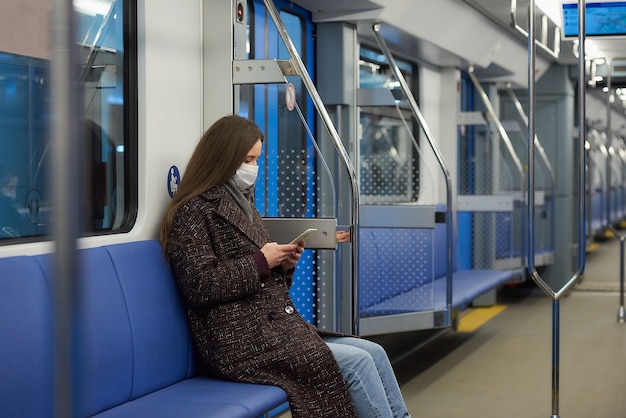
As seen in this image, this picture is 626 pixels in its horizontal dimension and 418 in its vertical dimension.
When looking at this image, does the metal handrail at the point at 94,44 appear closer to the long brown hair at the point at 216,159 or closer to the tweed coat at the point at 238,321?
the long brown hair at the point at 216,159

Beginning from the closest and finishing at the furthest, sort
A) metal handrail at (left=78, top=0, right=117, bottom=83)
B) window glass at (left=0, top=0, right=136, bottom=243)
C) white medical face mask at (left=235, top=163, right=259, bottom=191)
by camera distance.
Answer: window glass at (left=0, top=0, right=136, bottom=243) → metal handrail at (left=78, top=0, right=117, bottom=83) → white medical face mask at (left=235, top=163, right=259, bottom=191)

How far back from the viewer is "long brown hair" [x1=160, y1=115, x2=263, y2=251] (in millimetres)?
3445

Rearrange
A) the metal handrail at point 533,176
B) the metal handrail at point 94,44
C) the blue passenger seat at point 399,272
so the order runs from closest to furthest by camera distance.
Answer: the metal handrail at point 94,44, the metal handrail at point 533,176, the blue passenger seat at point 399,272

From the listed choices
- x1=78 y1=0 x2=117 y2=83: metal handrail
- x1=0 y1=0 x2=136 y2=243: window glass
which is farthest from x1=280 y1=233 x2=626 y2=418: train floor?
x1=78 y1=0 x2=117 y2=83: metal handrail

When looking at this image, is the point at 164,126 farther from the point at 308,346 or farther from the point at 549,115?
the point at 549,115

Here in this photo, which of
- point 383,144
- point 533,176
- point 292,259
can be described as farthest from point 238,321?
point 383,144

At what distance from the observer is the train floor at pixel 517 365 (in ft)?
16.3

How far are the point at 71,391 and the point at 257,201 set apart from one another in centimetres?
356

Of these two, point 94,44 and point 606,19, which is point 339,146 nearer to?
point 94,44

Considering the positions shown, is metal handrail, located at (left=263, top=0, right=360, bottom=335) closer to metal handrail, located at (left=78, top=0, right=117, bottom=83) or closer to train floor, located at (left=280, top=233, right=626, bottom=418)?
metal handrail, located at (left=78, top=0, right=117, bottom=83)

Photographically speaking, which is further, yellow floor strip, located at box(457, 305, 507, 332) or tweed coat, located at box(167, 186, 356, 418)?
yellow floor strip, located at box(457, 305, 507, 332)

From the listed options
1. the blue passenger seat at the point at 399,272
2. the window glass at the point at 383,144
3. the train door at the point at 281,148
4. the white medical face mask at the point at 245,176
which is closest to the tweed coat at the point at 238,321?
the white medical face mask at the point at 245,176

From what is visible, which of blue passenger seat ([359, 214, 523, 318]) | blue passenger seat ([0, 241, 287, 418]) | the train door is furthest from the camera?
blue passenger seat ([359, 214, 523, 318])

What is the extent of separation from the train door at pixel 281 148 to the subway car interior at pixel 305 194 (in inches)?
0.6
